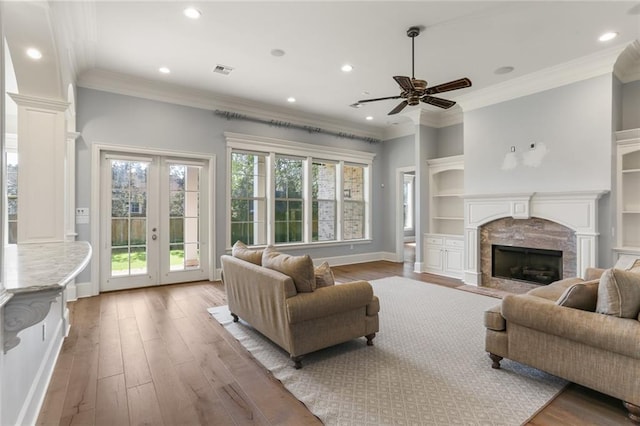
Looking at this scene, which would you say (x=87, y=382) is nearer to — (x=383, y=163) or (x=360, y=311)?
(x=360, y=311)

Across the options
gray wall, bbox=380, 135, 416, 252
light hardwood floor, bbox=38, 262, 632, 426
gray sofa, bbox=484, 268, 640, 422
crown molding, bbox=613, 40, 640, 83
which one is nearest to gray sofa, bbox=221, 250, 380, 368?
light hardwood floor, bbox=38, 262, 632, 426

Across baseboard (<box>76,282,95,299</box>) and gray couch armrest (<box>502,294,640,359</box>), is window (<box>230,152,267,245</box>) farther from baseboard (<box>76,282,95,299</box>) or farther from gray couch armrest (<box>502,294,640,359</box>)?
gray couch armrest (<box>502,294,640,359</box>)

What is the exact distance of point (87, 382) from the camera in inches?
98.0

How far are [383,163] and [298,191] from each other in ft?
8.33

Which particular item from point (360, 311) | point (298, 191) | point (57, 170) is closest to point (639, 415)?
point (360, 311)

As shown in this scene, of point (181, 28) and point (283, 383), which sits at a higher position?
point (181, 28)

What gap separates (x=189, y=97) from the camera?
220 inches

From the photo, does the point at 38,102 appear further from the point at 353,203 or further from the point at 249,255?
the point at 353,203

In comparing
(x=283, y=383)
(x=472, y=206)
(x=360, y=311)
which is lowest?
(x=283, y=383)

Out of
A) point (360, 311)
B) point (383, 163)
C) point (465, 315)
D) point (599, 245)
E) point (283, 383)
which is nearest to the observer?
point (283, 383)

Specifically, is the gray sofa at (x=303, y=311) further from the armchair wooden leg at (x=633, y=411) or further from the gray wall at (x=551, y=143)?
the gray wall at (x=551, y=143)

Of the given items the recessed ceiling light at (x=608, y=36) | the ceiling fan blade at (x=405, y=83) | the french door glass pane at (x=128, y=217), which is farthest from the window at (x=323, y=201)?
the recessed ceiling light at (x=608, y=36)

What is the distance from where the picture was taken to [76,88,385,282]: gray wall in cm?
479

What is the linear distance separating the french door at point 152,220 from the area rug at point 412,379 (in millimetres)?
2282
